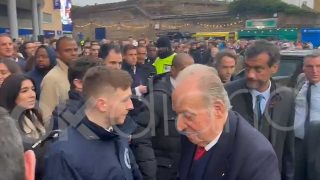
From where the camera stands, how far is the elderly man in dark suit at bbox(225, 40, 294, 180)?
3381 mm

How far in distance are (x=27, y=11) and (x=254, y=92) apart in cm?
4405

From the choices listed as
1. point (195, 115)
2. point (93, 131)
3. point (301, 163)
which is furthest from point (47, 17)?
point (195, 115)

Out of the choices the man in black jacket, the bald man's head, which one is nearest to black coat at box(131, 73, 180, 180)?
the man in black jacket

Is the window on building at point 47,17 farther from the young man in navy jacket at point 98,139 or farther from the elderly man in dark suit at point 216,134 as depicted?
the elderly man in dark suit at point 216,134

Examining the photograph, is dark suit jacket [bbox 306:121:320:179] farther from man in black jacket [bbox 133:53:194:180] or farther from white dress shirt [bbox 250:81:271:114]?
man in black jacket [bbox 133:53:194:180]

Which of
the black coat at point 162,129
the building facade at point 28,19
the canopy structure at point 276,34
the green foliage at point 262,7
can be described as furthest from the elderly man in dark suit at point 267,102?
the green foliage at point 262,7

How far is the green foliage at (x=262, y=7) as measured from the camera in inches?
2208

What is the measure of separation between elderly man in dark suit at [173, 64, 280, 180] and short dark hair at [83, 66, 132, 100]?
59 centimetres

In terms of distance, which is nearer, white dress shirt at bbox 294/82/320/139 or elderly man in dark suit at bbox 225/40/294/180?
elderly man in dark suit at bbox 225/40/294/180

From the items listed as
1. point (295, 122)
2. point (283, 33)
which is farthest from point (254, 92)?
point (283, 33)

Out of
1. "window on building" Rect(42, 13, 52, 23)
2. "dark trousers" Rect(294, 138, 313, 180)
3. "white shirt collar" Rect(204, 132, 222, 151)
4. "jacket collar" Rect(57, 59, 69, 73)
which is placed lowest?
"dark trousers" Rect(294, 138, 313, 180)

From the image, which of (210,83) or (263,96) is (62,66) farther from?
(210,83)

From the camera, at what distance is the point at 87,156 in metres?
2.42

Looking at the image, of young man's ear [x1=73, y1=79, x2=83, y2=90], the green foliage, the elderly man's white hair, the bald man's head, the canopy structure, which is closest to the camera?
the elderly man's white hair
